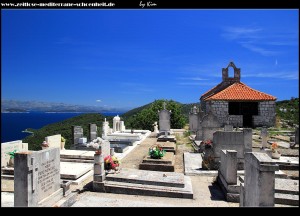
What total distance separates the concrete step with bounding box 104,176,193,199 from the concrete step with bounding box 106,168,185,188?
0.45ft

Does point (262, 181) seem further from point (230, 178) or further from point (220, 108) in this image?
point (220, 108)

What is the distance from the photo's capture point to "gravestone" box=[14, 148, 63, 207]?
6395 millimetres

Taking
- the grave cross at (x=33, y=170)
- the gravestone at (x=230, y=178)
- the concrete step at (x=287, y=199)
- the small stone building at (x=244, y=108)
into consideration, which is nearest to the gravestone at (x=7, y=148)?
the grave cross at (x=33, y=170)

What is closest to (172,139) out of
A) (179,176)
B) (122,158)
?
(122,158)

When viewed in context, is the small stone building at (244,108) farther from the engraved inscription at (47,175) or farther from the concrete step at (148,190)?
the engraved inscription at (47,175)

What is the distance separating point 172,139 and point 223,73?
12745 millimetres

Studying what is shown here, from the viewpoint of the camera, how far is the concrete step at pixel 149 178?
8.40 metres

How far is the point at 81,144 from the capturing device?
50.8 ft

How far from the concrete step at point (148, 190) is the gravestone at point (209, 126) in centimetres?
708

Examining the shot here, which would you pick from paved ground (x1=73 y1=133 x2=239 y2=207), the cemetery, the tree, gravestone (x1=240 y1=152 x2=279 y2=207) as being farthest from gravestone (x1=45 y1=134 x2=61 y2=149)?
the tree

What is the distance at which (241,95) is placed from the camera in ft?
77.4

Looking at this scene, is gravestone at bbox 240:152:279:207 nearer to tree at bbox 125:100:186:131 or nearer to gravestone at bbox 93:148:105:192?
gravestone at bbox 93:148:105:192

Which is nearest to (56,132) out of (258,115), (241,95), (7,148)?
(241,95)
